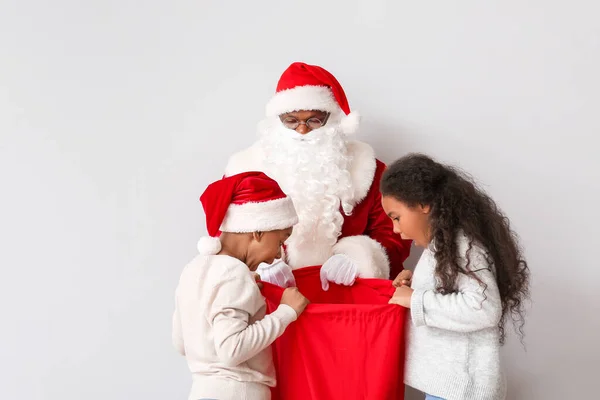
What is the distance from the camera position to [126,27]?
10.3 ft

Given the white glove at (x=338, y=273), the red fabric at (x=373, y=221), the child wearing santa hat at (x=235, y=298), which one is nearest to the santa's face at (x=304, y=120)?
the red fabric at (x=373, y=221)

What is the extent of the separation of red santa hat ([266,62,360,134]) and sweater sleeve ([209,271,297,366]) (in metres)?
1.06

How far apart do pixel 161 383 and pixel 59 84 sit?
1.53m

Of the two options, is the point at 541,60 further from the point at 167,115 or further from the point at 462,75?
the point at 167,115

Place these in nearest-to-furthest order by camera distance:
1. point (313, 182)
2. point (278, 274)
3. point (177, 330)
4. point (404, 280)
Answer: point (177, 330) → point (404, 280) → point (278, 274) → point (313, 182)

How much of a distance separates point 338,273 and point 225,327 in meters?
0.68

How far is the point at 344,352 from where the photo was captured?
2.08m

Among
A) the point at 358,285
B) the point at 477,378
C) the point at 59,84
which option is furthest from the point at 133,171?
the point at 477,378

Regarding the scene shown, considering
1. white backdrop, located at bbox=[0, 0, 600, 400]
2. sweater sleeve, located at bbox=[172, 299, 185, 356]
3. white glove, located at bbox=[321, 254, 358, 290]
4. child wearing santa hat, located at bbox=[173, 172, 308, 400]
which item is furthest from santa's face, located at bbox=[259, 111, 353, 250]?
sweater sleeve, located at bbox=[172, 299, 185, 356]

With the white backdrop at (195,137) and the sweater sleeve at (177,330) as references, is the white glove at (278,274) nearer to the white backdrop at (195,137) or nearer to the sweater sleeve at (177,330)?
the sweater sleeve at (177,330)

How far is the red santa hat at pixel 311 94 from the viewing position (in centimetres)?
280

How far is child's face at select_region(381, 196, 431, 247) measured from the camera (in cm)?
208

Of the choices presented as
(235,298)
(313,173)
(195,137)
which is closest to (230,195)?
(235,298)

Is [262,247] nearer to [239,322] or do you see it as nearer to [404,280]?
[239,322]
